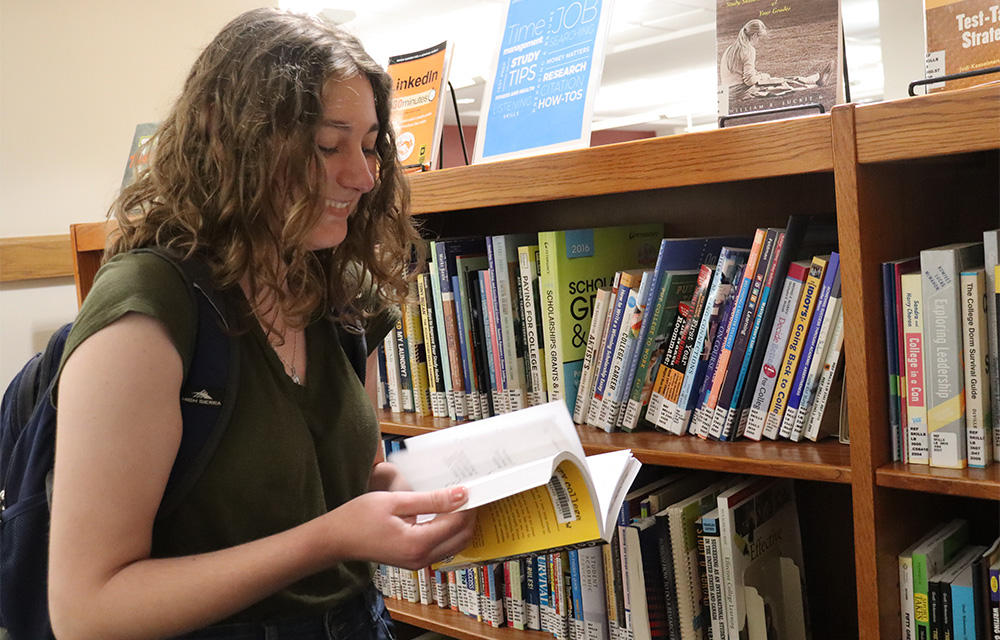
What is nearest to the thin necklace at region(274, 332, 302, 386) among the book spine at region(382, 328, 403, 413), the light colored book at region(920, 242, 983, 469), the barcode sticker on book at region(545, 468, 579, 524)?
the barcode sticker on book at region(545, 468, 579, 524)

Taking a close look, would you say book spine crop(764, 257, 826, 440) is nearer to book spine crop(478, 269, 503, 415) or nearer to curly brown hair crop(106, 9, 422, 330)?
book spine crop(478, 269, 503, 415)

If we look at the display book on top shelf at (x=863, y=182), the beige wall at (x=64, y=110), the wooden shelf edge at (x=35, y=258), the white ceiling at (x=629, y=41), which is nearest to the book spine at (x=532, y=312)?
the display book on top shelf at (x=863, y=182)

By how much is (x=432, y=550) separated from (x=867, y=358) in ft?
1.97

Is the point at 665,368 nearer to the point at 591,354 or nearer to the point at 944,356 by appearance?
the point at 591,354

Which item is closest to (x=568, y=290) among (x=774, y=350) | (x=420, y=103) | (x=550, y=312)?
(x=550, y=312)

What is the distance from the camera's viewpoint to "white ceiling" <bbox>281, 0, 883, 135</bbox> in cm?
581

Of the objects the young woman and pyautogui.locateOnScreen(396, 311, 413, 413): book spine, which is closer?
the young woman

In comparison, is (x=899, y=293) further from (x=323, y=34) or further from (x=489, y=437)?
(x=323, y=34)

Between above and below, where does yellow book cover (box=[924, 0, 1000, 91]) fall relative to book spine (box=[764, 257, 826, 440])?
above

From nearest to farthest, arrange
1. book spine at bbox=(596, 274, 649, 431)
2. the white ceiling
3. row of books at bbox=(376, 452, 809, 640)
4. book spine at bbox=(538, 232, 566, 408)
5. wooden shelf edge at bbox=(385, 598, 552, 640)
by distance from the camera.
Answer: row of books at bbox=(376, 452, 809, 640)
book spine at bbox=(596, 274, 649, 431)
book spine at bbox=(538, 232, 566, 408)
wooden shelf edge at bbox=(385, 598, 552, 640)
the white ceiling

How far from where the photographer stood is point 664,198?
5.66 ft

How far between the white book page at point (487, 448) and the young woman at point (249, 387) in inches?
2.5

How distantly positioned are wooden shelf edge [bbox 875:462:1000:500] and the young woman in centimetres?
55

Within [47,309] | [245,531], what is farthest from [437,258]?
[47,309]
